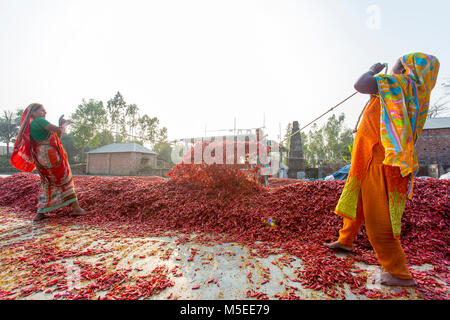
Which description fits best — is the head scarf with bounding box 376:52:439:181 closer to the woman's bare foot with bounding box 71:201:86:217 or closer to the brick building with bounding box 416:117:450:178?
the woman's bare foot with bounding box 71:201:86:217

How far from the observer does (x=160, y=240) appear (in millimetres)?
2260

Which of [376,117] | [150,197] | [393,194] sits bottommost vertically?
[150,197]

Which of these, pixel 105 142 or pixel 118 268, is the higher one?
pixel 105 142

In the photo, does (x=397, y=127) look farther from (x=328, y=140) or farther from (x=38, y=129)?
(x=328, y=140)

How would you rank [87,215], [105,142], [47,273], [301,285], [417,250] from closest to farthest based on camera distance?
[301,285] → [47,273] → [417,250] → [87,215] → [105,142]

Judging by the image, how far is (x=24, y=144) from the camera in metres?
3.20

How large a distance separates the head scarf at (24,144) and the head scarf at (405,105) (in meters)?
4.61

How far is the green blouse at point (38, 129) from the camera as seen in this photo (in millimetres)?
3119

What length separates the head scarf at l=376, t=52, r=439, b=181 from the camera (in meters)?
1.37

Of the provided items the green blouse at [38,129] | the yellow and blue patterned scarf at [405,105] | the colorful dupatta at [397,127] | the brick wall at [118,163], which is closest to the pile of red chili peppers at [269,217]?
the colorful dupatta at [397,127]

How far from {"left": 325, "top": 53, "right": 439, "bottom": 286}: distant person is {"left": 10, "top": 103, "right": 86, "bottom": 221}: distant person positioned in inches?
157
